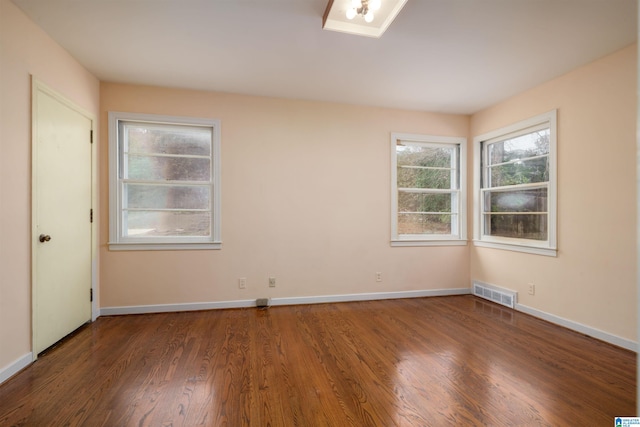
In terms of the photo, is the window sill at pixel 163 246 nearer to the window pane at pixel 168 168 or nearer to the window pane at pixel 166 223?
the window pane at pixel 166 223

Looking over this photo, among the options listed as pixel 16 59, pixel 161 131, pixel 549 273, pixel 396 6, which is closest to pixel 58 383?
pixel 16 59

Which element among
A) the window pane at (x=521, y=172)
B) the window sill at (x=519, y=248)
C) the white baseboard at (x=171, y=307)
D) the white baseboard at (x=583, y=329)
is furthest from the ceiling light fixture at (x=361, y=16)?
the white baseboard at (x=583, y=329)

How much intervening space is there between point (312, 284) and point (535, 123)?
322 centimetres

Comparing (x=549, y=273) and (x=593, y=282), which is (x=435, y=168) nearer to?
(x=549, y=273)

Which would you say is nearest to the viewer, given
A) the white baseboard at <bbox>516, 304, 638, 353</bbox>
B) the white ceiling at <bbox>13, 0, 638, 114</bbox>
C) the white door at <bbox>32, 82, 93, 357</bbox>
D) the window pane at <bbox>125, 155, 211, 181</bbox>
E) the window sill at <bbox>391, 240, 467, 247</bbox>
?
the white ceiling at <bbox>13, 0, 638, 114</bbox>

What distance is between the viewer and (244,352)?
2330 millimetres

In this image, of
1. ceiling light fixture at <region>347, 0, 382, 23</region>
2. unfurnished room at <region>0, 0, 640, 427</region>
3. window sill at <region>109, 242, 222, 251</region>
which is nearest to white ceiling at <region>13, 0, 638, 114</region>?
unfurnished room at <region>0, 0, 640, 427</region>

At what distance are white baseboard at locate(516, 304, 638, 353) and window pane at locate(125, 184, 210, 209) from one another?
396cm

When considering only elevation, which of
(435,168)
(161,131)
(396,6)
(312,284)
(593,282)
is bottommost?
(312,284)

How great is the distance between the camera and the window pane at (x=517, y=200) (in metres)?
3.23

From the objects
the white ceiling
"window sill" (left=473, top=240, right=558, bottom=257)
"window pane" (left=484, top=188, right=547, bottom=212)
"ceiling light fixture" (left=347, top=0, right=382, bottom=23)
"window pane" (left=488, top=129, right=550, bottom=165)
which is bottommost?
"window sill" (left=473, top=240, right=558, bottom=257)

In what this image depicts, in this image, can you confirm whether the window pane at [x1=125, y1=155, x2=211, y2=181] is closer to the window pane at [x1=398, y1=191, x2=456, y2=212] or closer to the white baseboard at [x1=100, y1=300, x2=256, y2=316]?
the white baseboard at [x1=100, y1=300, x2=256, y2=316]

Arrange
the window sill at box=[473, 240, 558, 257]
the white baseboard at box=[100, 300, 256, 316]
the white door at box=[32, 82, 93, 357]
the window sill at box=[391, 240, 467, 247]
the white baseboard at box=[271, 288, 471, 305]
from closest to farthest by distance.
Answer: the white door at box=[32, 82, 93, 357] < the window sill at box=[473, 240, 558, 257] < the white baseboard at box=[100, 300, 256, 316] < the white baseboard at box=[271, 288, 471, 305] < the window sill at box=[391, 240, 467, 247]

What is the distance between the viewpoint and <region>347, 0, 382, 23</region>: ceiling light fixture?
6.27 feet
